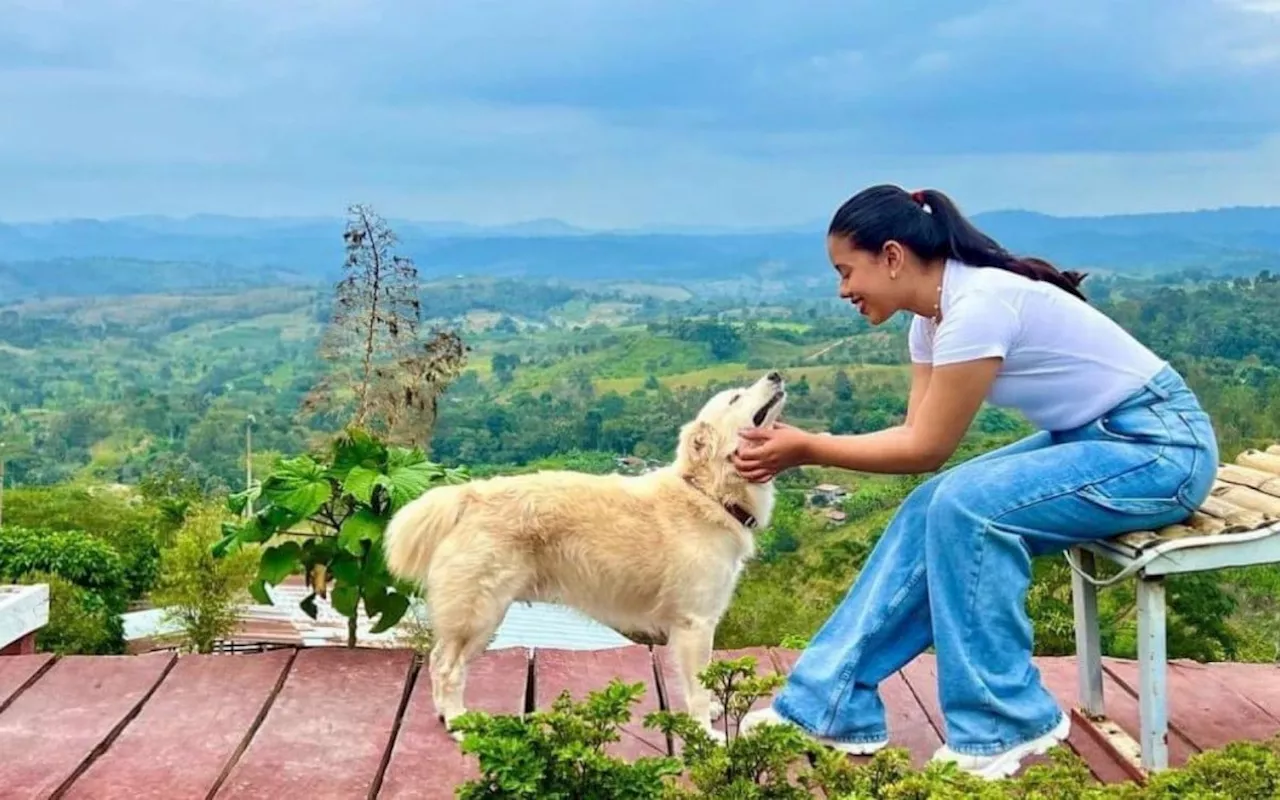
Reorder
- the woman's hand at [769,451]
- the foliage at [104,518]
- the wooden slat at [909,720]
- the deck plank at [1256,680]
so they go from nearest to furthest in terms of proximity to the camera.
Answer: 1. the woman's hand at [769,451]
2. the wooden slat at [909,720]
3. the deck plank at [1256,680]
4. the foliage at [104,518]

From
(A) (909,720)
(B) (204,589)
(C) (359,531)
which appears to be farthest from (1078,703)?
(B) (204,589)

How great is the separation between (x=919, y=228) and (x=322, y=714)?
209 cm

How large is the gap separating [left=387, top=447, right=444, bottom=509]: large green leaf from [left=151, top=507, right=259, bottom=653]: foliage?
2.14m

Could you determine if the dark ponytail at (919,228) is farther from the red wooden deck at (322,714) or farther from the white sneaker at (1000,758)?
the red wooden deck at (322,714)

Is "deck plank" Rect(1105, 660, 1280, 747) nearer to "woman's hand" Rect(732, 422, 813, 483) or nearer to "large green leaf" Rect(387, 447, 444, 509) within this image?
"woman's hand" Rect(732, 422, 813, 483)

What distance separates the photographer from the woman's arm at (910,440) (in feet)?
9.82

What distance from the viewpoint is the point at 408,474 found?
169 inches

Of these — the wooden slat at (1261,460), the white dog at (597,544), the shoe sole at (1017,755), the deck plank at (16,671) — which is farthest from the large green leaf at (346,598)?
the wooden slat at (1261,460)

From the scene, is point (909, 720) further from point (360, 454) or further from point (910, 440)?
point (360, 454)

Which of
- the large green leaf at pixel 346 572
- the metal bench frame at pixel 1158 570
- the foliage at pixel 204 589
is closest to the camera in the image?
the metal bench frame at pixel 1158 570

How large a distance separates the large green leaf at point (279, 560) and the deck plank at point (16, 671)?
0.71 m

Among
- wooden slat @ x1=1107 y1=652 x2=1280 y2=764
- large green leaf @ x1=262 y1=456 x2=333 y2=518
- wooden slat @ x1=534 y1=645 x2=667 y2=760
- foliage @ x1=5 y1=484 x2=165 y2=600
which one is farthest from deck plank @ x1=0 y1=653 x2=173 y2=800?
foliage @ x1=5 y1=484 x2=165 y2=600

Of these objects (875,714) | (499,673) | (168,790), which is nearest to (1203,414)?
(875,714)

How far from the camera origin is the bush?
200 cm
